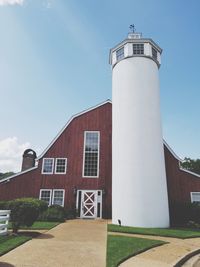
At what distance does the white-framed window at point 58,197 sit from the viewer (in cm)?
1831

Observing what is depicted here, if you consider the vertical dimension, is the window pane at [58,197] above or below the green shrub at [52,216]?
above

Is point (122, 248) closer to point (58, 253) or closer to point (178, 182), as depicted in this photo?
point (58, 253)

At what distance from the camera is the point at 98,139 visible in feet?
64.7

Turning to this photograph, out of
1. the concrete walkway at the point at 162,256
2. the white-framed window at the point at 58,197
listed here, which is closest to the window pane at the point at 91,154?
the white-framed window at the point at 58,197

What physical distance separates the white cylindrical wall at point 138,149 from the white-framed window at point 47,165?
21.0 feet

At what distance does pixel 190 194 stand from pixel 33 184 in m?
12.8

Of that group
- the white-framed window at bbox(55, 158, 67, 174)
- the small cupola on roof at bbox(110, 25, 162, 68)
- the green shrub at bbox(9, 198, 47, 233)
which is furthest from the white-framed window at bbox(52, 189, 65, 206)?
the small cupola on roof at bbox(110, 25, 162, 68)

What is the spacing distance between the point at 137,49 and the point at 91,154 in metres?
9.21

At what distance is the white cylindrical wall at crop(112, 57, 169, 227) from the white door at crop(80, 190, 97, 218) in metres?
3.78

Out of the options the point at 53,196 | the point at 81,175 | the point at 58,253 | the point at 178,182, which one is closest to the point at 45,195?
the point at 53,196

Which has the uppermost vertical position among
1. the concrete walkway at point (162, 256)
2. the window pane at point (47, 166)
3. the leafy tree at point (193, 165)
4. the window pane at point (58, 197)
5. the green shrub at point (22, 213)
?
the leafy tree at point (193, 165)

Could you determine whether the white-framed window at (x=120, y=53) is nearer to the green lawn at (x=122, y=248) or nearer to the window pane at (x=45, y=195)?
the window pane at (x=45, y=195)

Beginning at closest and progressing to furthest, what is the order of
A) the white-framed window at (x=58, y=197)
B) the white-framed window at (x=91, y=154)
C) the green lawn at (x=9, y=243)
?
the green lawn at (x=9, y=243) < the white-framed window at (x=58, y=197) < the white-framed window at (x=91, y=154)

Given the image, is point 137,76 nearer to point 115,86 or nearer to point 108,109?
point 115,86
